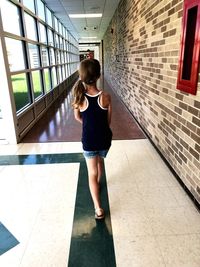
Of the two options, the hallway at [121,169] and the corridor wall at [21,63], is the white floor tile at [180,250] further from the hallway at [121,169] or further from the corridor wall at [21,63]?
the corridor wall at [21,63]

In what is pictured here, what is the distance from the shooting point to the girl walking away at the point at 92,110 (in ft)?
5.68

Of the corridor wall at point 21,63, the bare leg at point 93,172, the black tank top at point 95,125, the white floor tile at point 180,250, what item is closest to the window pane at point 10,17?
the corridor wall at point 21,63

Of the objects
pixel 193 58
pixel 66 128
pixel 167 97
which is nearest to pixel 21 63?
pixel 66 128

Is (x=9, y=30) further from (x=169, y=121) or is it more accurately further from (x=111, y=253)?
(x=111, y=253)

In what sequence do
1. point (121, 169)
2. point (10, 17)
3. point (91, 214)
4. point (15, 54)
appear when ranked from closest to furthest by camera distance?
point (91, 214) → point (121, 169) → point (10, 17) → point (15, 54)

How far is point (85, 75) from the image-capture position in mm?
1725

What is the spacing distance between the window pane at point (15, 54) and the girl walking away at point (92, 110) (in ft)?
8.57

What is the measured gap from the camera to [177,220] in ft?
6.43

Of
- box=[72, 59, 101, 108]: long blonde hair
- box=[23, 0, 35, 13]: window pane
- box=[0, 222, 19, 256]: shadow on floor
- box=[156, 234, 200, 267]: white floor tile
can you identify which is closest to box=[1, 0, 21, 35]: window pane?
box=[23, 0, 35, 13]: window pane

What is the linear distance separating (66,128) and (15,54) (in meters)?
1.78

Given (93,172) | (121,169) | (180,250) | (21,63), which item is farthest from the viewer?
(21,63)

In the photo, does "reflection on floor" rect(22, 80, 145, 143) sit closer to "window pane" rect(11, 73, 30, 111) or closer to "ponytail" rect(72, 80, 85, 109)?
"window pane" rect(11, 73, 30, 111)

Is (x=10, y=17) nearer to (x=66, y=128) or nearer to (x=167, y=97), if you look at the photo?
(x=66, y=128)

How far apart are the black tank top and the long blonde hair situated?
6 cm
